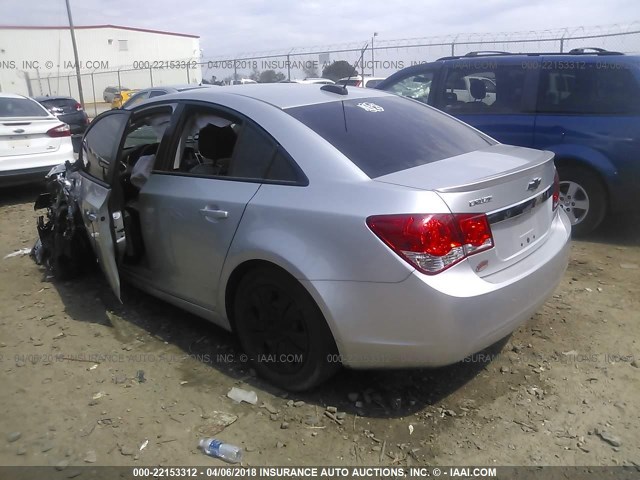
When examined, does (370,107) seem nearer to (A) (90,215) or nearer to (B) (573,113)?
(A) (90,215)

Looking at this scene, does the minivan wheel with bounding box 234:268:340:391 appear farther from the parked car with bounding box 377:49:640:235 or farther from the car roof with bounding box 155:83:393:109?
the parked car with bounding box 377:49:640:235

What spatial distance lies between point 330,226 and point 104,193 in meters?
1.91

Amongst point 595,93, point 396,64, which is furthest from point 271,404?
point 396,64

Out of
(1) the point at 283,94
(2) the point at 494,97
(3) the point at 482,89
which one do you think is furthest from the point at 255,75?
(1) the point at 283,94

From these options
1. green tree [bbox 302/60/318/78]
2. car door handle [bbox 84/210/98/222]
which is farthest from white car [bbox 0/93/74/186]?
green tree [bbox 302/60/318/78]

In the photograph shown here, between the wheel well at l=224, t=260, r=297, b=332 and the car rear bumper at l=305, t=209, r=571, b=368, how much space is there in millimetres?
372

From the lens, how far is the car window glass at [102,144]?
3908 mm

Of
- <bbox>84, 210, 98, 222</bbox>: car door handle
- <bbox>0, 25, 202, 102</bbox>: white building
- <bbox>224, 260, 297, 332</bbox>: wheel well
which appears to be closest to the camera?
<bbox>224, 260, 297, 332</bbox>: wheel well

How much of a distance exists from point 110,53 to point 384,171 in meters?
52.3

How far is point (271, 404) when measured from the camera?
2934 mm

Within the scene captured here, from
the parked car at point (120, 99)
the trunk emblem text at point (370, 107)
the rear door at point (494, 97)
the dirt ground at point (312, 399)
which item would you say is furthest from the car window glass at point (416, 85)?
the parked car at point (120, 99)

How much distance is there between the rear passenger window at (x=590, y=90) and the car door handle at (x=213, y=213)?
12.7 feet

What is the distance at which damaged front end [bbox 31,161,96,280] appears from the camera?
454 cm

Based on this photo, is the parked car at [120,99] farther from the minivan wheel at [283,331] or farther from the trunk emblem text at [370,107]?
the minivan wheel at [283,331]
